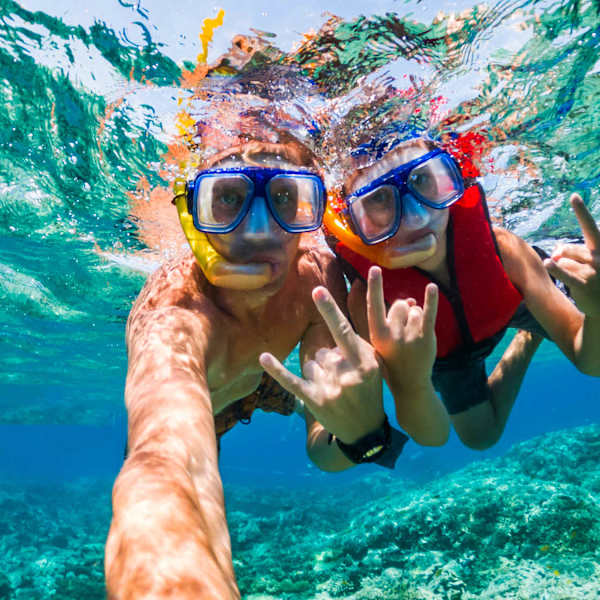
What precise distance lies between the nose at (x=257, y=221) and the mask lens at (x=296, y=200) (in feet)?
0.34

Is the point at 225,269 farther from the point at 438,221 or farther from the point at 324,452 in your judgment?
the point at 324,452

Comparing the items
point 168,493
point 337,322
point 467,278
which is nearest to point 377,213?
point 467,278

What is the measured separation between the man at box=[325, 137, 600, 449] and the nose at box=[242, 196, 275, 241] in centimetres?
129

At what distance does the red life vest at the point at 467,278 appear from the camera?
497 centimetres

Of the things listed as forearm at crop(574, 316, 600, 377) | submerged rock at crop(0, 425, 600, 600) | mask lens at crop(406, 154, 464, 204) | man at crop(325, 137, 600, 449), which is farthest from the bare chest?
submerged rock at crop(0, 425, 600, 600)

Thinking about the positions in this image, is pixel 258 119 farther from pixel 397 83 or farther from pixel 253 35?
pixel 397 83

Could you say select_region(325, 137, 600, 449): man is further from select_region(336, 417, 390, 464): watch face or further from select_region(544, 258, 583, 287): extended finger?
select_region(336, 417, 390, 464): watch face

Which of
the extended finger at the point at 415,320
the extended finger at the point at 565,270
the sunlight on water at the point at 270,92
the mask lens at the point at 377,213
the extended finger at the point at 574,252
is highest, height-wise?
the sunlight on water at the point at 270,92

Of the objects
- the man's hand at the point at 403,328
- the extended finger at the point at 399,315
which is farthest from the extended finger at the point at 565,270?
the extended finger at the point at 399,315

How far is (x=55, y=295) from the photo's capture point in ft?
50.8

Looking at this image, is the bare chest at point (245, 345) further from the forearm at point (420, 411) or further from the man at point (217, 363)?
the forearm at point (420, 411)

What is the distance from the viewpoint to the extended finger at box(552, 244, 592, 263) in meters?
3.83

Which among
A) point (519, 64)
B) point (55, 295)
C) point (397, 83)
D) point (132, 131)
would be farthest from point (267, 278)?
point (55, 295)

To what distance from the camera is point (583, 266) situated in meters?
3.78
